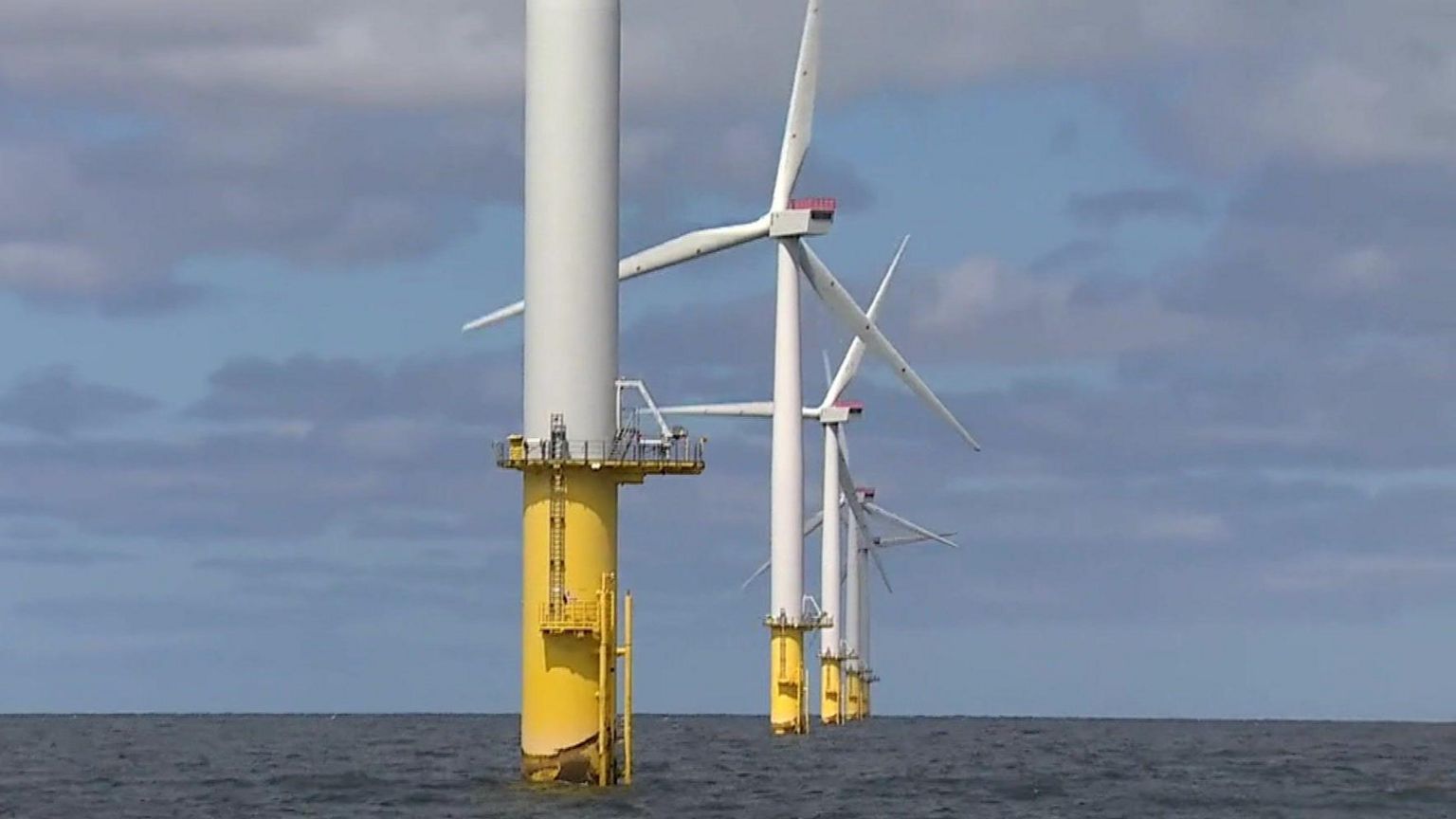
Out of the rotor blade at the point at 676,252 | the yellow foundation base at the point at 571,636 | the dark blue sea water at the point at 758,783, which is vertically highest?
the rotor blade at the point at 676,252

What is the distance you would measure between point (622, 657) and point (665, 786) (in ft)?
38.8

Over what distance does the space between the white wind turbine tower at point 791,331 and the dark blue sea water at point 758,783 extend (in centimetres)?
644

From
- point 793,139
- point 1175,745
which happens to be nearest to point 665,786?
point 793,139

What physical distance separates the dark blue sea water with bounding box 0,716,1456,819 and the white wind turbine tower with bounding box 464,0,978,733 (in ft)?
21.1

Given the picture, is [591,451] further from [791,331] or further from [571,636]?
[791,331]

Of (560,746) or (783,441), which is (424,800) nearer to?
(560,746)

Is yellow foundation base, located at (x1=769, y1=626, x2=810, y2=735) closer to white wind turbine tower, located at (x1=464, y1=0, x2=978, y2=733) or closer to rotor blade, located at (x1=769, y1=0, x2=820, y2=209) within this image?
white wind turbine tower, located at (x1=464, y1=0, x2=978, y2=733)

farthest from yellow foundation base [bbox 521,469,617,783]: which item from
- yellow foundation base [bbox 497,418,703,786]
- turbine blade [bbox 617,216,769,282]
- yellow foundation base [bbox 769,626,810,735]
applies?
yellow foundation base [bbox 769,626,810,735]

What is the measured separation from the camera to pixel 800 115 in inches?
6038

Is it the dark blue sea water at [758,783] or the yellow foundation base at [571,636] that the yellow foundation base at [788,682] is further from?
the yellow foundation base at [571,636]

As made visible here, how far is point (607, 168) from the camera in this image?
291ft

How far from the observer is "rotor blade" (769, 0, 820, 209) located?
5719 inches

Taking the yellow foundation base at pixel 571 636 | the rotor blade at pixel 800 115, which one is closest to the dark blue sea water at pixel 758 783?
the yellow foundation base at pixel 571 636

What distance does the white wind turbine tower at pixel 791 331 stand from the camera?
13750 centimetres
